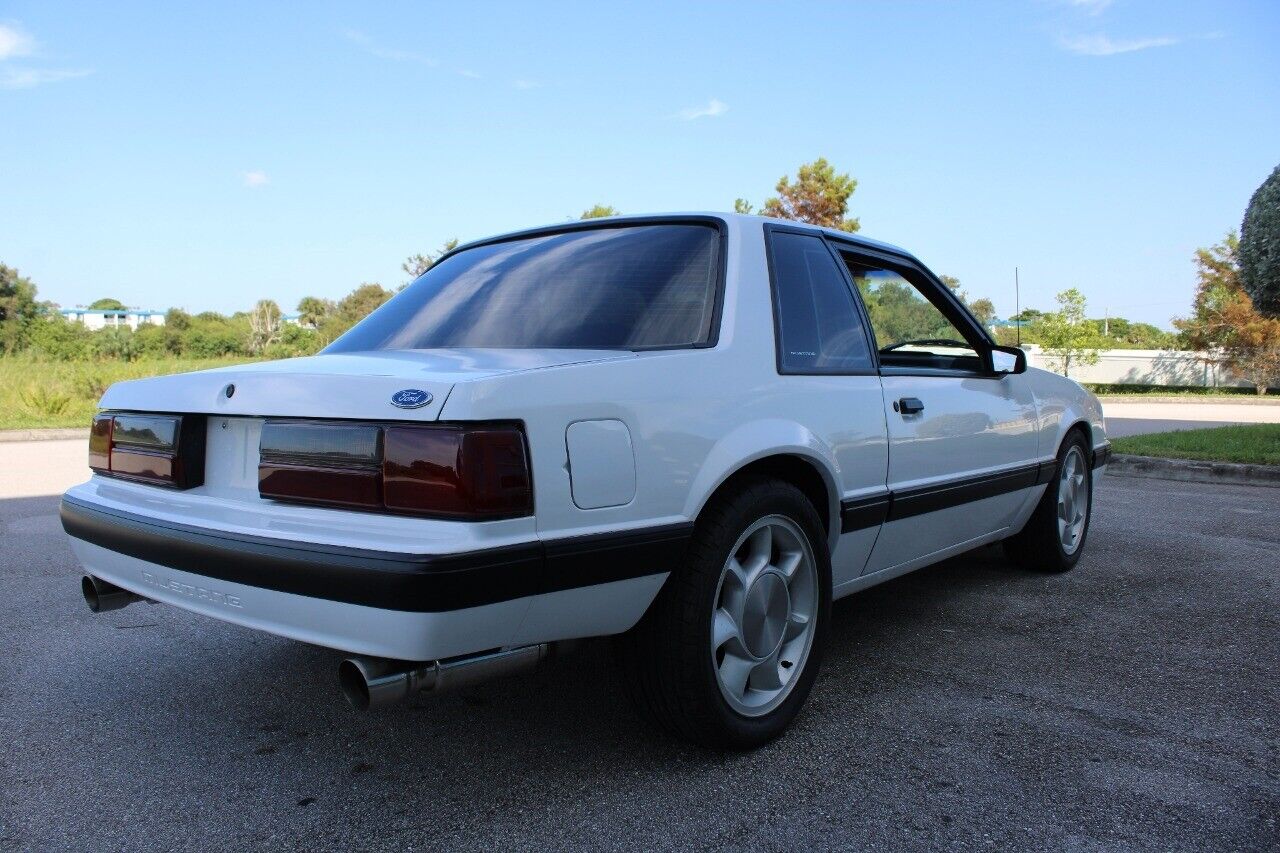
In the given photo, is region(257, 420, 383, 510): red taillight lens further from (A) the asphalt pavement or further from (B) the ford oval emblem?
(A) the asphalt pavement

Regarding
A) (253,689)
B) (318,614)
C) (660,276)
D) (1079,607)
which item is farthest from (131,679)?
(1079,607)

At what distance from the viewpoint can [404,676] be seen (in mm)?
1976

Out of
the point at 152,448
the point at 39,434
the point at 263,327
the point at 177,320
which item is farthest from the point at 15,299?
the point at 152,448

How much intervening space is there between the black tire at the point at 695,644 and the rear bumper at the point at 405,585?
0.09 meters

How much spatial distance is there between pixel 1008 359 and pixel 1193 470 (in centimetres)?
604

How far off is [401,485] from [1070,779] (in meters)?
1.82

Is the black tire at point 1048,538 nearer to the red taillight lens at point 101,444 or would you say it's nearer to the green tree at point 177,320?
the red taillight lens at point 101,444

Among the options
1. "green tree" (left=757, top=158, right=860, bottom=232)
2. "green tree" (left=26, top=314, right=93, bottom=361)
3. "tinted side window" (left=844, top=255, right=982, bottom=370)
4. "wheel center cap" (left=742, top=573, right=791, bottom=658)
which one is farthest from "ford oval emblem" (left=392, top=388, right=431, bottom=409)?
"green tree" (left=26, top=314, right=93, bottom=361)

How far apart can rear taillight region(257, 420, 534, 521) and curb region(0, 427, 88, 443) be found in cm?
1291

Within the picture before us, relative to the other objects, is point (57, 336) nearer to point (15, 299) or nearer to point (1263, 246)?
point (15, 299)

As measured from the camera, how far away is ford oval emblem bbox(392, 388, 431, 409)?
1.97 metres

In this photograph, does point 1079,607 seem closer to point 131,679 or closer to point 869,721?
point 869,721

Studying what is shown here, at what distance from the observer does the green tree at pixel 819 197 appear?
970 inches

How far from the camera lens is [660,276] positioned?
2742mm
